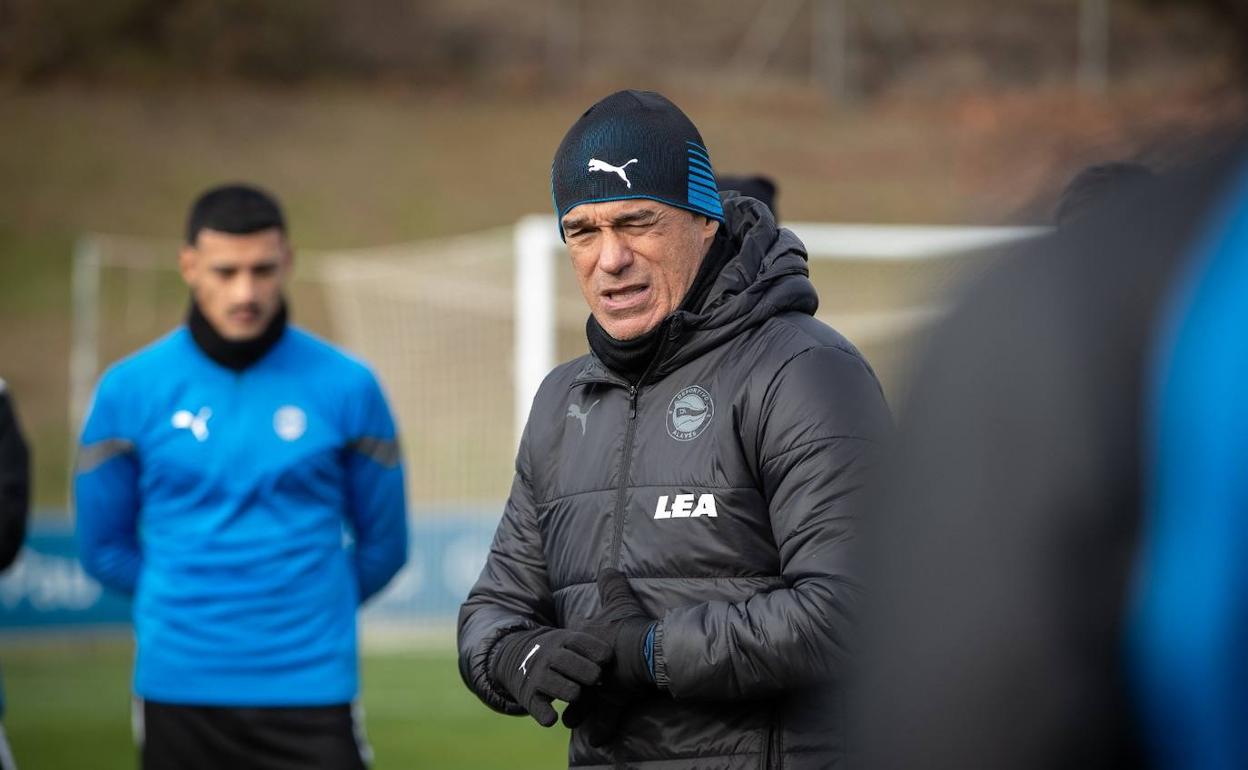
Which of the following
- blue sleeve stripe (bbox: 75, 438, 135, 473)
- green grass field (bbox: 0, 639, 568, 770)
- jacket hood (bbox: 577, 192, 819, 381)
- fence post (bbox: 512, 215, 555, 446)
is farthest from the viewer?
fence post (bbox: 512, 215, 555, 446)

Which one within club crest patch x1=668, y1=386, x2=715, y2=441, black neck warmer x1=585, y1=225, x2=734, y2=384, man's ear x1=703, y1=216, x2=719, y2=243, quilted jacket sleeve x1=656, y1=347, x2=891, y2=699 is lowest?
quilted jacket sleeve x1=656, y1=347, x2=891, y2=699

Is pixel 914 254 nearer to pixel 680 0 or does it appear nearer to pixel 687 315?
pixel 687 315

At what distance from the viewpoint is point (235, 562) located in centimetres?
446

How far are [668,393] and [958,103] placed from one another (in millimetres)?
32247

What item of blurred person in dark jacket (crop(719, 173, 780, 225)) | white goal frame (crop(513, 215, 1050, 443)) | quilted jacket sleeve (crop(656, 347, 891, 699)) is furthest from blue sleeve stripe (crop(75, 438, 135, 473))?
white goal frame (crop(513, 215, 1050, 443))

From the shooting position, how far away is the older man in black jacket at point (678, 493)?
244 cm

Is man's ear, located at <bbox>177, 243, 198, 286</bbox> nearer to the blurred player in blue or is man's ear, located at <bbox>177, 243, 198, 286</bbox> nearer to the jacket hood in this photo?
the blurred player in blue

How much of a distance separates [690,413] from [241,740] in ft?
7.58

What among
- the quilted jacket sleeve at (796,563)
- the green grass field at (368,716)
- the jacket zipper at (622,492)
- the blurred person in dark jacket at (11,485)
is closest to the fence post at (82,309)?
the green grass field at (368,716)

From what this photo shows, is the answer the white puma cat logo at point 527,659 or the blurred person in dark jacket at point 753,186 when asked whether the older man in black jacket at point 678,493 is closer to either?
the white puma cat logo at point 527,659

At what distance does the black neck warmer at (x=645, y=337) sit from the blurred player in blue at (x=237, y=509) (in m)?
1.93

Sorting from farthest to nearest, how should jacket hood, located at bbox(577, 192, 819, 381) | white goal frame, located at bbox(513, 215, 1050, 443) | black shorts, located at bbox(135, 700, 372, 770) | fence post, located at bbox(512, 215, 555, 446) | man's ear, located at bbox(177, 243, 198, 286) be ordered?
fence post, located at bbox(512, 215, 555, 446) → white goal frame, located at bbox(513, 215, 1050, 443) → man's ear, located at bbox(177, 243, 198, 286) → black shorts, located at bbox(135, 700, 372, 770) → jacket hood, located at bbox(577, 192, 819, 381)

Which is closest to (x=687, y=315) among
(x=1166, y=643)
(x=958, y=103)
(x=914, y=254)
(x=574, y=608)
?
(x=574, y=608)

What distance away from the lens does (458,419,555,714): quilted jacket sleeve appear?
8.95ft
